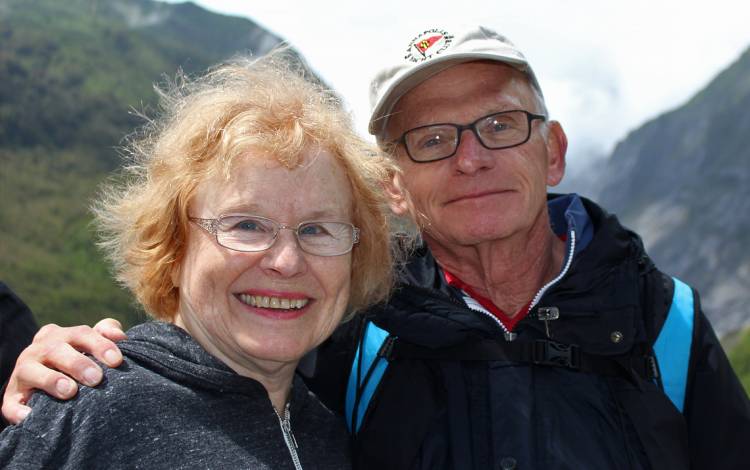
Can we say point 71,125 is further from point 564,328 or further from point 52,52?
point 564,328

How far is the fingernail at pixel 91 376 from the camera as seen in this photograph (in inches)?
110

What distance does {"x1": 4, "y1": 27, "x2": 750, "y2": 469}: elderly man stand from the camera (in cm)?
351

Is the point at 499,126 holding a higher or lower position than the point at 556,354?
higher

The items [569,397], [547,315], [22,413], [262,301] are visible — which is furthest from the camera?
[547,315]

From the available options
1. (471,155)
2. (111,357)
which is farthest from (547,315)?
(111,357)

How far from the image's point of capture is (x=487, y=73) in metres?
4.20

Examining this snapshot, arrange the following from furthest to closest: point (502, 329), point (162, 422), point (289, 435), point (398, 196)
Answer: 1. point (398, 196)
2. point (502, 329)
3. point (289, 435)
4. point (162, 422)

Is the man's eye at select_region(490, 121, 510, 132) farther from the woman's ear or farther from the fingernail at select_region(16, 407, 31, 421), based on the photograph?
the fingernail at select_region(16, 407, 31, 421)

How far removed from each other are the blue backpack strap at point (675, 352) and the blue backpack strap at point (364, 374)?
132 centimetres

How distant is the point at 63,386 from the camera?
2.76 metres

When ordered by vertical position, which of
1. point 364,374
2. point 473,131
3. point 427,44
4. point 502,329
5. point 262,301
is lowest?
point 364,374

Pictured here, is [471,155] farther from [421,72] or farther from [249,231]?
[249,231]

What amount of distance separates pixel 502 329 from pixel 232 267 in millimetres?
1470

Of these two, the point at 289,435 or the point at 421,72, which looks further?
the point at 421,72
